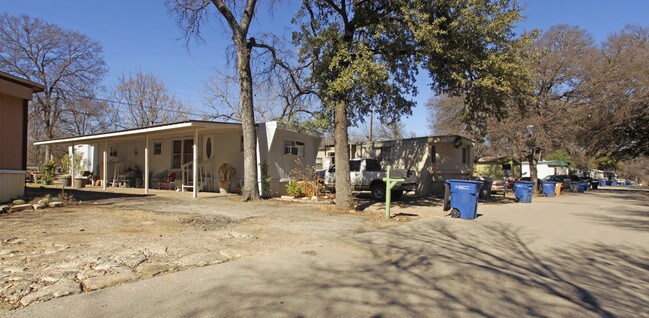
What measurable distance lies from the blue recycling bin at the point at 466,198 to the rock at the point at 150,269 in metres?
8.88

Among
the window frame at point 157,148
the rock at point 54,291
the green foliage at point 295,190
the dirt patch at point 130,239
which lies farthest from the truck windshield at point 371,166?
the rock at point 54,291

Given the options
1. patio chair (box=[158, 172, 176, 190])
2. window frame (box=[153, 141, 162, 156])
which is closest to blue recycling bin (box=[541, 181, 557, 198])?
patio chair (box=[158, 172, 176, 190])

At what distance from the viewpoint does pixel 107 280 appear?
177 inches

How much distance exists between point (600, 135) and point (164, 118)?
36983 millimetres

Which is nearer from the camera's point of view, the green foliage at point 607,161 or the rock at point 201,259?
the rock at point 201,259

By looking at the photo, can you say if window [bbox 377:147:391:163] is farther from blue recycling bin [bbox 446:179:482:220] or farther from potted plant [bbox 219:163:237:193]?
blue recycling bin [bbox 446:179:482:220]

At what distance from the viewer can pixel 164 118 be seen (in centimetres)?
3969

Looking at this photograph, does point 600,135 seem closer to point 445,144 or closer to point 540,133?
point 540,133

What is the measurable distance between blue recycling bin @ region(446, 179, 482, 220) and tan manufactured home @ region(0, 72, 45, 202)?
12.7 metres

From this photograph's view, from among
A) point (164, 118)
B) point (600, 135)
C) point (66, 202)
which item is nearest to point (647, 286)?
point (66, 202)

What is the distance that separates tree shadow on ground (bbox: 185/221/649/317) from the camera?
4.07m

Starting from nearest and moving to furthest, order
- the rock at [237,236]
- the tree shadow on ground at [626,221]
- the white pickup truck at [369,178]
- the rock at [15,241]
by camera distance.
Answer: the rock at [15,241] → the rock at [237,236] → the tree shadow on ground at [626,221] → the white pickup truck at [369,178]

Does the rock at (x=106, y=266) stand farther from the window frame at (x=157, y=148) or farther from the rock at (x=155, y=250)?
the window frame at (x=157, y=148)

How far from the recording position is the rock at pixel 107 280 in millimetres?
4332
